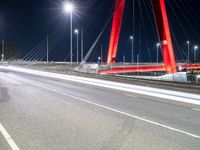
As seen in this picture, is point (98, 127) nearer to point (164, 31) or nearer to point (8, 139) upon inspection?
point (8, 139)

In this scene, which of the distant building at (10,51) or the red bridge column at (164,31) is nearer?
the red bridge column at (164,31)

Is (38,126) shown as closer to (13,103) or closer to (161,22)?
(13,103)

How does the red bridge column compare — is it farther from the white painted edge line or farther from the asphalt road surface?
the asphalt road surface

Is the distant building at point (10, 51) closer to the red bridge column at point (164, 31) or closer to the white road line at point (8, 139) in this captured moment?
the red bridge column at point (164, 31)

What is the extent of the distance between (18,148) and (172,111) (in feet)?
21.5

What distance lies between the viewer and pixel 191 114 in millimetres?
10453

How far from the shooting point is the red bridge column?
125 feet

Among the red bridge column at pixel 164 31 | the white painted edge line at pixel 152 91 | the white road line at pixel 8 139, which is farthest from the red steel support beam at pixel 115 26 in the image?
the white road line at pixel 8 139

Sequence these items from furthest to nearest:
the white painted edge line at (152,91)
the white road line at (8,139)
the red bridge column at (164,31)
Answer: the red bridge column at (164,31)
the white painted edge line at (152,91)
the white road line at (8,139)

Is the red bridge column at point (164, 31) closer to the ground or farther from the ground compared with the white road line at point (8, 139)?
farther from the ground

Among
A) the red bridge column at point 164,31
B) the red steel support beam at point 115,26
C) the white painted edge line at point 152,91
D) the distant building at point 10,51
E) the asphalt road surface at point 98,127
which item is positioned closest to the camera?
the asphalt road surface at point 98,127

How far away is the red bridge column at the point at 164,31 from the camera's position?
1503 inches

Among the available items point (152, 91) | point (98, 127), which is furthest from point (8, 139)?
point (152, 91)

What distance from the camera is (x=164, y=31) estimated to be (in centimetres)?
3906
